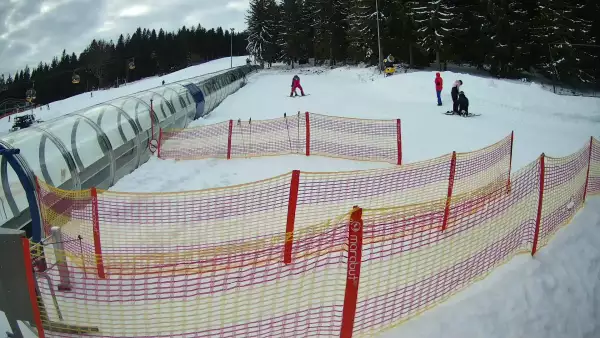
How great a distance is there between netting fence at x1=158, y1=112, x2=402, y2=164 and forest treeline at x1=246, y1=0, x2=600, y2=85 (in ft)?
68.7

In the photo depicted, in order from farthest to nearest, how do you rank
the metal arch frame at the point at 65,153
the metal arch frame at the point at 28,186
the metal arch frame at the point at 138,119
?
the metal arch frame at the point at 138,119 < the metal arch frame at the point at 65,153 < the metal arch frame at the point at 28,186

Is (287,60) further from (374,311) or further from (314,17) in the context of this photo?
(374,311)

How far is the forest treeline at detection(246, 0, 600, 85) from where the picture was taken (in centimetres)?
3042

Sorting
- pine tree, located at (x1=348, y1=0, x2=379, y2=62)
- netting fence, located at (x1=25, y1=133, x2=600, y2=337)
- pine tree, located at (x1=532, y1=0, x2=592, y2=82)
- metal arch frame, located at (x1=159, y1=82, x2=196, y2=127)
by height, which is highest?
pine tree, located at (x1=348, y1=0, x2=379, y2=62)

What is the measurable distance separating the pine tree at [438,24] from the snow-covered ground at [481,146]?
37.1 ft

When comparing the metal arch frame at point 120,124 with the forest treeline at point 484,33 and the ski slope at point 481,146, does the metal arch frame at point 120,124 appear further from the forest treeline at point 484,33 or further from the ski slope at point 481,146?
the forest treeline at point 484,33

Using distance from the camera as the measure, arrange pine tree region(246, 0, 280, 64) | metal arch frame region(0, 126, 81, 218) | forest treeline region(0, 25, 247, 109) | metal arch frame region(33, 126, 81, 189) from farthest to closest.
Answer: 1. forest treeline region(0, 25, 247, 109)
2. pine tree region(246, 0, 280, 64)
3. metal arch frame region(33, 126, 81, 189)
4. metal arch frame region(0, 126, 81, 218)

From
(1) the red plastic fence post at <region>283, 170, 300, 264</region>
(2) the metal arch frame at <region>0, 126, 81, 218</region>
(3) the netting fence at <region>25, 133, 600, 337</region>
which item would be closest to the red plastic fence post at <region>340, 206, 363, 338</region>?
(3) the netting fence at <region>25, 133, 600, 337</region>

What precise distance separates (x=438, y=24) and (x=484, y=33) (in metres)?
4.26

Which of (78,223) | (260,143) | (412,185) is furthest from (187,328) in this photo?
(260,143)

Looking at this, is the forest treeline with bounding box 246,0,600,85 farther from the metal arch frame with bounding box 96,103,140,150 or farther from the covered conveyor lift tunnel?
the metal arch frame with bounding box 96,103,140,150

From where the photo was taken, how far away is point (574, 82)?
31.0 metres

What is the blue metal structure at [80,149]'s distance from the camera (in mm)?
5633

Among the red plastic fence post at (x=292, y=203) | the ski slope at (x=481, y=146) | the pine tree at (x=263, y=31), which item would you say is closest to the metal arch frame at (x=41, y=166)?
the ski slope at (x=481, y=146)
